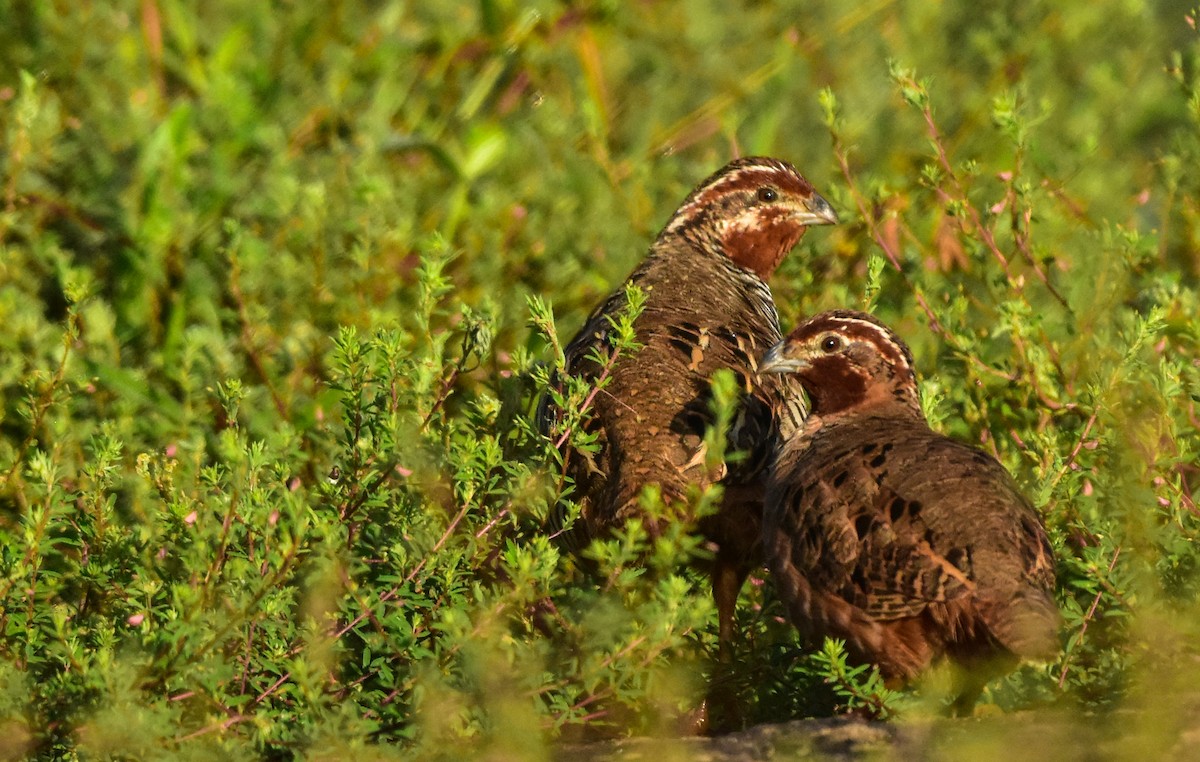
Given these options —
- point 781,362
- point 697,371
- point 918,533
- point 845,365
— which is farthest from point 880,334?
point 918,533

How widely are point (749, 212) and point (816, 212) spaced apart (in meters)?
0.28

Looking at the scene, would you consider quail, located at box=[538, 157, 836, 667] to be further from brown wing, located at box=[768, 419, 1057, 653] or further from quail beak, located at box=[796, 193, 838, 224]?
brown wing, located at box=[768, 419, 1057, 653]

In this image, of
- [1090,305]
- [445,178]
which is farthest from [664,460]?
[445,178]

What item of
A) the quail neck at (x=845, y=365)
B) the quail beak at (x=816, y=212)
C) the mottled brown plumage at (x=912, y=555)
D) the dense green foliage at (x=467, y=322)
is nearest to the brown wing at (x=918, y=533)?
the mottled brown plumage at (x=912, y=555)

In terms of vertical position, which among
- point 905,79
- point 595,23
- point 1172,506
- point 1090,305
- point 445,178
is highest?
point 595,23

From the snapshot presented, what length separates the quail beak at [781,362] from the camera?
216 inches

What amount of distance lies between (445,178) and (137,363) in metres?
2.11

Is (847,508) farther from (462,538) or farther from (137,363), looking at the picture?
(137,363)

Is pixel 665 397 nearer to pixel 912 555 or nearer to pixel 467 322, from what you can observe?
pixel 467 322

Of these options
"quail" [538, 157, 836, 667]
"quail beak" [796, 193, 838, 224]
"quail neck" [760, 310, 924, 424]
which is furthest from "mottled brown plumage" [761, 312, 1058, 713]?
"quail beak" [796, 193, 838, 224]

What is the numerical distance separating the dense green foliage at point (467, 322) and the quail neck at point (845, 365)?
142mm

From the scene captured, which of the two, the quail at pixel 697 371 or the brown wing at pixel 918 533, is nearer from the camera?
the brown wing at pixel 918 533

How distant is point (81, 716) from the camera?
13.2ft

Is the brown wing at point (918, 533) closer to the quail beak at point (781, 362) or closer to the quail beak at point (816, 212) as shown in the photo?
the quail beak at point (781, 362)
